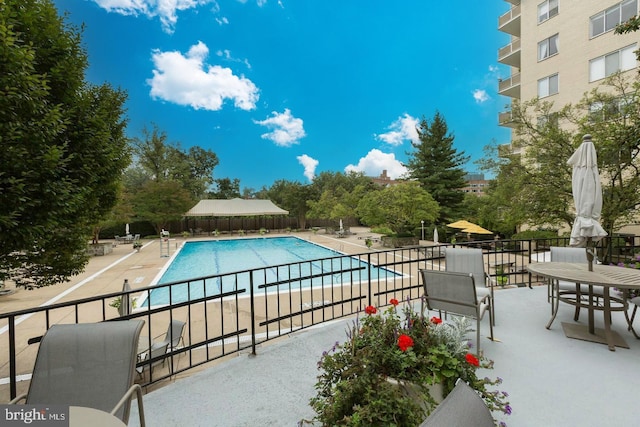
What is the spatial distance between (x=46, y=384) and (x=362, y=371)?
1.98m

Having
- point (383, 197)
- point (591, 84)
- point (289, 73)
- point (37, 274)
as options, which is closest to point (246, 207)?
point (383, 197)

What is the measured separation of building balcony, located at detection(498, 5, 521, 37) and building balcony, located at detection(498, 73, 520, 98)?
3.07 metres

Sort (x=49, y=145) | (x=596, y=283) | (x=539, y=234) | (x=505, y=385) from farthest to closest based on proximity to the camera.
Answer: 1. (x=539, y=234)
2. (x=49, y=145)
3. (x=596, y=283)
4. (x=505, y=385)

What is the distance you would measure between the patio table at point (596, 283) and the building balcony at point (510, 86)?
19.5 m

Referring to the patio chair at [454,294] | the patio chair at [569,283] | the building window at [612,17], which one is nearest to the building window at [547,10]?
the building window at [612,17]

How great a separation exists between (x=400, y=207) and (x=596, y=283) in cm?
1328

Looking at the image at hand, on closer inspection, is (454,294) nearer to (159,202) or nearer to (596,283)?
(596,283)

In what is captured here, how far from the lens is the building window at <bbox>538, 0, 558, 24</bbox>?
15.3 m

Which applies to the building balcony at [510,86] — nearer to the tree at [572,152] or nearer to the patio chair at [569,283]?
the tree at [572,152]

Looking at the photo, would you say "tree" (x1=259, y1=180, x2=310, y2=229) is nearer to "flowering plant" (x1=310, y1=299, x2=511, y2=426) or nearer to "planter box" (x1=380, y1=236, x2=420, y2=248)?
"planter box" (x1=380, y1=236, x2=420, y2=248)

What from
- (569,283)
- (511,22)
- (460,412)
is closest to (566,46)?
(511,22)

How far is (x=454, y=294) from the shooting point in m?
3.18

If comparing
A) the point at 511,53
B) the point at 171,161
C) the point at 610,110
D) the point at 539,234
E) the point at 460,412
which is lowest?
the point at 539,234

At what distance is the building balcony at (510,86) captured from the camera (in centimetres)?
1823
